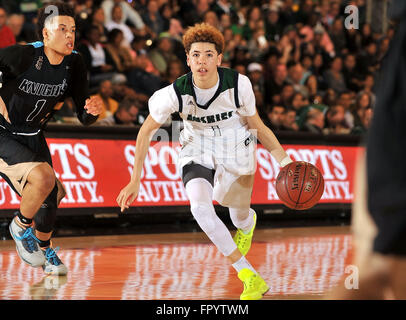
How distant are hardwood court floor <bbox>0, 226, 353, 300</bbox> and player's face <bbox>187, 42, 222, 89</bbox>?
1705 mm

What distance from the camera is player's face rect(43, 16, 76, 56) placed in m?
6.76

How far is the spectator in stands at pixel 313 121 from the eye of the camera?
13.7 meters

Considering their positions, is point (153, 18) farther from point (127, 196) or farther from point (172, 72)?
point (127, 196)

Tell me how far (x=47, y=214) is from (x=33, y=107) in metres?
1.00

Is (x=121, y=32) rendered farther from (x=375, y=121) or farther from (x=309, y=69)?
(x=375, y=121)

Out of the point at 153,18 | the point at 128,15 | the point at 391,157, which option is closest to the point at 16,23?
the point at 128,15

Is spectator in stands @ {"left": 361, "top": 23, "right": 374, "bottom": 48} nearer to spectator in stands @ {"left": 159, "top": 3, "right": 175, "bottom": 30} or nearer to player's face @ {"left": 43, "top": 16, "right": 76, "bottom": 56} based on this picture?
spectator in stands @ {"left": 159, "top": 3, "right": 175, "bottom": 30}

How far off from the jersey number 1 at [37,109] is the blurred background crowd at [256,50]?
12.9 ft

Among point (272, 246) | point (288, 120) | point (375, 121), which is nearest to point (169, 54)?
point (288, 120)

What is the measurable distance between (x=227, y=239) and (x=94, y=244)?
429 centimetres

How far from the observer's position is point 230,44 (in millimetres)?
15016

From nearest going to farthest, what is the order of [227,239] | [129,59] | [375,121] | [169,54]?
[375,121], [227,239], [129,59], [169,54]

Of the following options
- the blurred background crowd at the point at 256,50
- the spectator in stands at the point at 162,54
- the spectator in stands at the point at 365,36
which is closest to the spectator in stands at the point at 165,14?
the blurred background crowd at the point at 256,50

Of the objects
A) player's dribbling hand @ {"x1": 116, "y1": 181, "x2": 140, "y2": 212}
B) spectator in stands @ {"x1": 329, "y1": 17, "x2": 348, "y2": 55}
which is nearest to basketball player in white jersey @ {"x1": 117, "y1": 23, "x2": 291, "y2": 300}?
player's dribbling hand @ {"x1": 116, "y1": 181, "x2": 140, "y2": 212}
